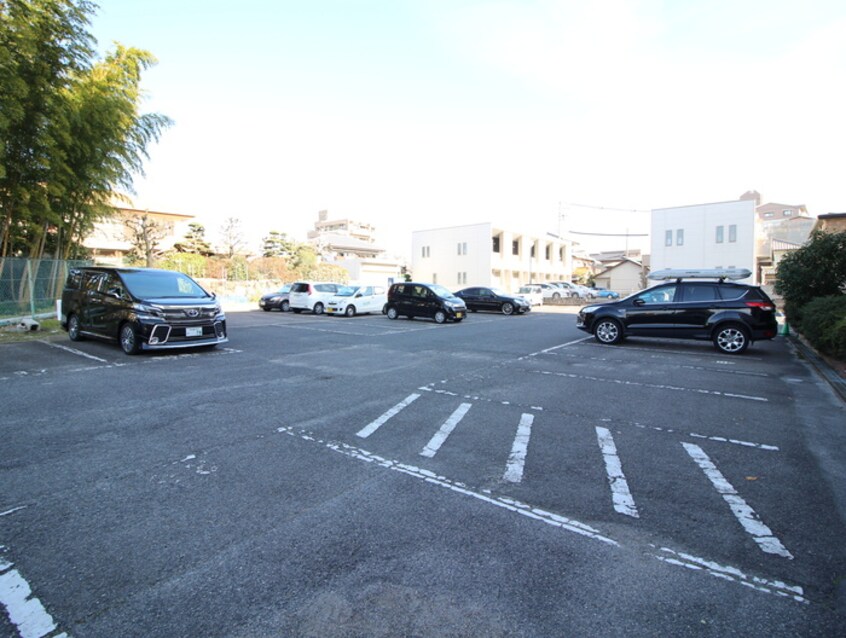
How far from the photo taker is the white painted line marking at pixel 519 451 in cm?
371

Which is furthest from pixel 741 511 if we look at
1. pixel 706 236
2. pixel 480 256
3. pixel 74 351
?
pixel 706 236

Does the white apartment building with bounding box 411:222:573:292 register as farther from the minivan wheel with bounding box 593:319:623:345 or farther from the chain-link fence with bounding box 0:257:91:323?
the chain-link fence with bounding box 0:257:91:323

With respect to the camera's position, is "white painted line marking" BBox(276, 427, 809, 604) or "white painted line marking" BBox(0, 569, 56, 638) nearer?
"white painted line marking" BBox(0, 569, 56, 638)

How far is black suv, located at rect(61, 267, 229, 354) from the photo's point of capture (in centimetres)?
880

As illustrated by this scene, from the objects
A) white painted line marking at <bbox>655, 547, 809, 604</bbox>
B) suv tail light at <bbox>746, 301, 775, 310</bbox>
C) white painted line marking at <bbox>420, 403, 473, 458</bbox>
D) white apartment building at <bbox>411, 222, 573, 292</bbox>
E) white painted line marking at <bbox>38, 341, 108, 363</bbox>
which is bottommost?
white painted line marking at <bbox>655, 547, 809, 604</bbox>

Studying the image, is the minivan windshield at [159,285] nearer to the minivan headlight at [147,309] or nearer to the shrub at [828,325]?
the minivan headlight at [147,309]

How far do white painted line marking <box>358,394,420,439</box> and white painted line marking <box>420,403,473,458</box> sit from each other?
646 millimetres

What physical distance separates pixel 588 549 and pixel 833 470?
2854 millimetres

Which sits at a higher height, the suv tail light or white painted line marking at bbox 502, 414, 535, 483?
the suv tail light

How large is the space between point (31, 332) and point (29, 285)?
6.50 ft

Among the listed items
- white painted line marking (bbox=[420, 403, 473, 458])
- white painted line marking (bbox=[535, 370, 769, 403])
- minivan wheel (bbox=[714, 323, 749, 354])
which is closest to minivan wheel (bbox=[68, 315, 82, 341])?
white painted line marking (bbox=[420, 403, 473, 458])

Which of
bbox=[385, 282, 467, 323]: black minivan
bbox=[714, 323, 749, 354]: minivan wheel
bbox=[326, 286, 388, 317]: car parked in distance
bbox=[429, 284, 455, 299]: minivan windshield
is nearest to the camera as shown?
bbox=[714, 323, 749, 354]: minivan wheel

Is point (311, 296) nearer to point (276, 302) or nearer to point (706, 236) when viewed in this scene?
point (276, 302)

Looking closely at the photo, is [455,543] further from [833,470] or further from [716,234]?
[716,234]
